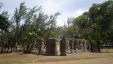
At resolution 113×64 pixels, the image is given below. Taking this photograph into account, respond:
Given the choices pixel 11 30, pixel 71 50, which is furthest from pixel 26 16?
pixel 71 50

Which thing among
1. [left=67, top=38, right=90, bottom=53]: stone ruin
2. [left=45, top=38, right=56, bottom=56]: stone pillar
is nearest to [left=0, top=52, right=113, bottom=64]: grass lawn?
[left=45, top=38, right=56, bottom=56]: stone pillar

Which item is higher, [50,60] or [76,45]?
[76,45]

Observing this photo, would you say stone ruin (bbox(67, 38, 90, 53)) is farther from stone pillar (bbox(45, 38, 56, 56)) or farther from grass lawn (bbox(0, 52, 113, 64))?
grass lawn (bbox(0, 52, 113, 64))

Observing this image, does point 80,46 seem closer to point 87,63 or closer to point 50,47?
point 50,47

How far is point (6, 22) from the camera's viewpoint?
45.6 metres

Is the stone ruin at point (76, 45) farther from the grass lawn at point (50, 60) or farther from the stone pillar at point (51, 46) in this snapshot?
the grass lawn at point (50, 60)

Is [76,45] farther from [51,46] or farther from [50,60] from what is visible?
[50,60]

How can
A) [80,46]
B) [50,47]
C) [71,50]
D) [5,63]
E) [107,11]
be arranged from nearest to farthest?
[5,63]
[50,47]
[71,50]
[80,46]
[107,11]

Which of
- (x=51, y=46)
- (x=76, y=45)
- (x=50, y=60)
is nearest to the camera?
(x=50, y=60)

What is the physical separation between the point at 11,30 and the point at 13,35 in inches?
43.5

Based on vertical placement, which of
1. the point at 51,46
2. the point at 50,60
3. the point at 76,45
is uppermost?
the point at 76,45

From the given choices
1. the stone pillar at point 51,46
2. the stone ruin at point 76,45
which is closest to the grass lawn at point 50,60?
the stone pillar at point 51,46

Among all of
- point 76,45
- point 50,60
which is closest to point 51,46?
point 50,60

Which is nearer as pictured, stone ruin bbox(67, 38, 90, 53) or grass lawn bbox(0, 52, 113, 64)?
grass lawn bbox(0, 52, 113, 64)
